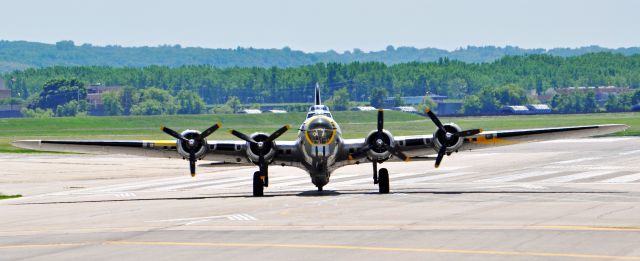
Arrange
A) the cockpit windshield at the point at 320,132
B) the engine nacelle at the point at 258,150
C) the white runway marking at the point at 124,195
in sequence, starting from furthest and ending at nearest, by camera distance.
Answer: the white runway marking at the point at 124,195, the engine nacelle at the point at 258,150, the cockpit windshield at the point at 320,132

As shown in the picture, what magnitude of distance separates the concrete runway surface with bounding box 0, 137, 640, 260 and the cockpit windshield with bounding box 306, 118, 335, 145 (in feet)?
7.86

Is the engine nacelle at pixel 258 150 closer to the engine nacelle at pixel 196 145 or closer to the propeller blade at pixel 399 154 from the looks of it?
the engine nacelle at pixel 196 145

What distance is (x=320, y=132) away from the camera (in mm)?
43125

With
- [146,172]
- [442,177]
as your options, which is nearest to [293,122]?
[146,172]

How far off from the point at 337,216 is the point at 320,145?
6938mm

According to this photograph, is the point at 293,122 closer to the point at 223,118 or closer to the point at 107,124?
the point at 223,118

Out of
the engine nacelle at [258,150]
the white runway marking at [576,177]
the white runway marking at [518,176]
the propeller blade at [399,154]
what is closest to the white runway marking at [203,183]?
the engine nacelle at [258,150]

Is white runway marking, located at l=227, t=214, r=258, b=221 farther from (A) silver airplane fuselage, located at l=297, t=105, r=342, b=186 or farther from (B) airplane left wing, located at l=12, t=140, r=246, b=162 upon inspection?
(B) airplane left wing, located at l=12, t=140, r=246, b=162

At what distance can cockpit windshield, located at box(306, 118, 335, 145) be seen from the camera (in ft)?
141

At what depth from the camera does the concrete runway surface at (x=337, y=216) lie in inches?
1102

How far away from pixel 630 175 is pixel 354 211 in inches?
989

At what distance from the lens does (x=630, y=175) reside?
2297 inches

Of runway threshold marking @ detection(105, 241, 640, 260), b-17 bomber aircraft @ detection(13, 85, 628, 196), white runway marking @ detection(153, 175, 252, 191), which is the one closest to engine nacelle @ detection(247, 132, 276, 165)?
b-17 bomber aircraft @ detection(13, 85, 628, 196)

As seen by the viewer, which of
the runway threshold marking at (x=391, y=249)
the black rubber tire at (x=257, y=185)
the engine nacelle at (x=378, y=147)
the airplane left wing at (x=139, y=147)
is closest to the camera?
the runway threshold marking at (x=391, y=249)
